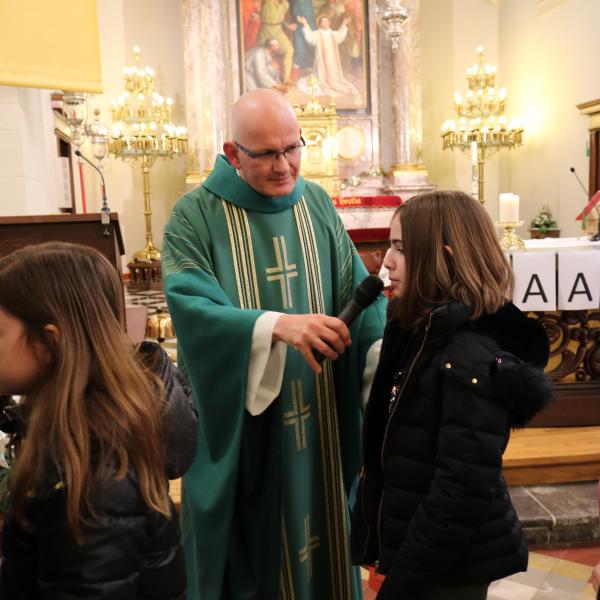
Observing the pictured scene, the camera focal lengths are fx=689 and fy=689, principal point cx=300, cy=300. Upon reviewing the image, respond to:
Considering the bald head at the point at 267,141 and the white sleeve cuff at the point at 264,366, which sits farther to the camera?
the bald head at the point at 267,141

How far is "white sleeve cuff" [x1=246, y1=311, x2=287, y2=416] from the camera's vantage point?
1.67 m

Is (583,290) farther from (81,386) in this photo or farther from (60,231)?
(81,386)

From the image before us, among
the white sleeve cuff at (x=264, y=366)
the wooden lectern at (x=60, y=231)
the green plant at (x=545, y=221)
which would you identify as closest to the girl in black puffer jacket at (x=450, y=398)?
the white sleeve cuff at (x=264, y=366)

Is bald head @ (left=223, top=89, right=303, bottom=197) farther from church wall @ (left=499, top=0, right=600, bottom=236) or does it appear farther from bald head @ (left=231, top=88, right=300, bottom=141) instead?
church wall @ (left=499, top=0, right=600, bottom=236)

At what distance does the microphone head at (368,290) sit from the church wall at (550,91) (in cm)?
966

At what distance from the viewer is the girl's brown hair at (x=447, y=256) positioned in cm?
145

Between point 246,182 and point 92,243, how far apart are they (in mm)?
2109

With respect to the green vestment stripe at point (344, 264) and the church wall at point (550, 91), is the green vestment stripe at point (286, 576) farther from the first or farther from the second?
the church wall at point (550, 91)

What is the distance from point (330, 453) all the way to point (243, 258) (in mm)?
624

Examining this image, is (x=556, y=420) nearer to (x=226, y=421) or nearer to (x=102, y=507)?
(x=226, y=421)

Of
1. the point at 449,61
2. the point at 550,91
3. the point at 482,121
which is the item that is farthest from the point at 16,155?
the point at 449,61

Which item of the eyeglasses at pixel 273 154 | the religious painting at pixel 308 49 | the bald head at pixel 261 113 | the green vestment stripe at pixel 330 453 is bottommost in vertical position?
the green vestment stripe at pixel 330 453

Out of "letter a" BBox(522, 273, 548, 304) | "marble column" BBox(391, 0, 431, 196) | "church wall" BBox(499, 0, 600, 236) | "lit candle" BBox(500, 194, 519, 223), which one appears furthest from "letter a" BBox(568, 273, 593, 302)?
"marble column" BBox(391, 0, 431, 196)

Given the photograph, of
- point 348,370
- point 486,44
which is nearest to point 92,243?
point 348,370
